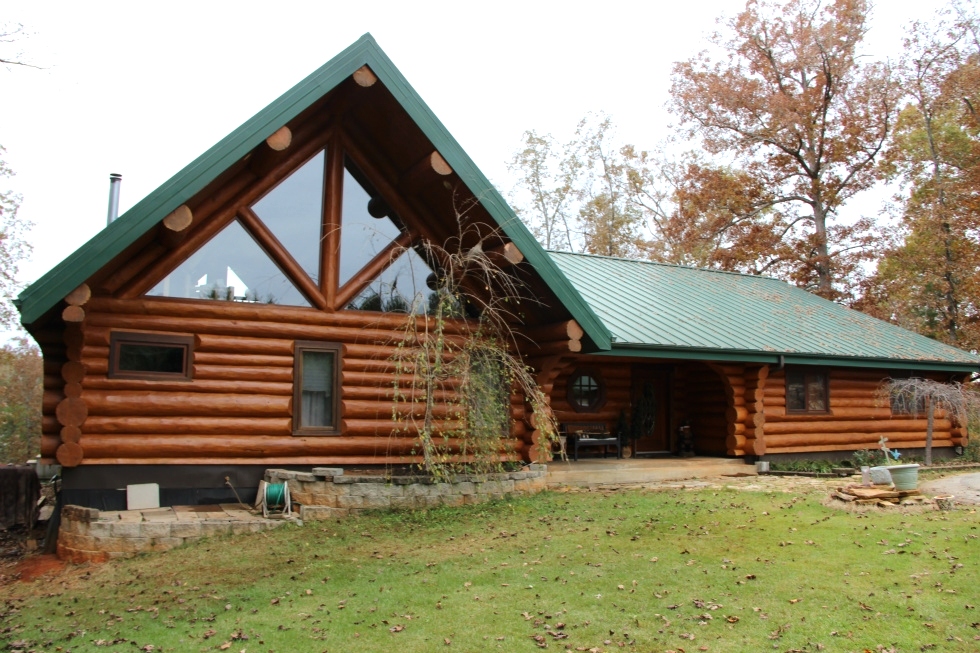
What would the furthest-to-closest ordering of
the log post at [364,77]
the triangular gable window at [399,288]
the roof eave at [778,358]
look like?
1. the roof eave at [778,358]
2. the triangular gable window at [399,288]
3. the log post at [364,77]

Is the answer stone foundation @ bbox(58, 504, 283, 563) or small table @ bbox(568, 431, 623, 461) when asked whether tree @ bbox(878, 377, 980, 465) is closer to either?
small table @ bbox(568, 431, 623, 461)

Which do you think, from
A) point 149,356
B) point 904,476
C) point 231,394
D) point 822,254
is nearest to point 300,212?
point 231,394

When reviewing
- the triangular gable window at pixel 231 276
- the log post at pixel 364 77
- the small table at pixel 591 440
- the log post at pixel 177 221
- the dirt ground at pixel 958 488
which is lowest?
the dirt ground at pixel 958 488

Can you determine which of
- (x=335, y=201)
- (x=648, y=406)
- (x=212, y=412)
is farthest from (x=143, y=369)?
(x=648, y=406)

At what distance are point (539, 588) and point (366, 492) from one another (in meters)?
4.04

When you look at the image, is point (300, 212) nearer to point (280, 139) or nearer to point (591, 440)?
point (280, 139)

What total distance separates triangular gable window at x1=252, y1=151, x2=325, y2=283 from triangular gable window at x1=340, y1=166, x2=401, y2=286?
41cm

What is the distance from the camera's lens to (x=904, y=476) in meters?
12.0

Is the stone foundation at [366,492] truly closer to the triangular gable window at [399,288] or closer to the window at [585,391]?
the triangular gable window at [399,288]

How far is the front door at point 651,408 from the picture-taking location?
17750 mm

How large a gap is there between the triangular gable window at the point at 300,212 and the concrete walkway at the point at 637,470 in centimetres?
553

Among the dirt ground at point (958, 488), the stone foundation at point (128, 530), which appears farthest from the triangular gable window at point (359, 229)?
the dirt ground at point (958, 488)

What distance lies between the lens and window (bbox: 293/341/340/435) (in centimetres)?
1195

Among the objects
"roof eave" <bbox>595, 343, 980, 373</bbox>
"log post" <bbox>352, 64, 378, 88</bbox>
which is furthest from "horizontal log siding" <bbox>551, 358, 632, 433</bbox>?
"log post" <bbox>352, 64, 378, 88</bbox>
